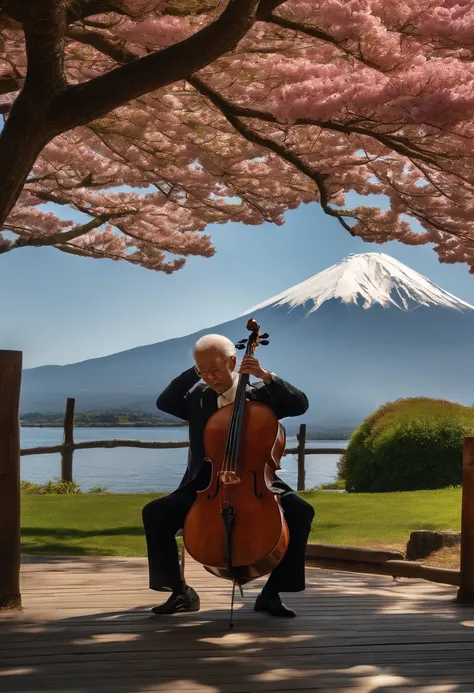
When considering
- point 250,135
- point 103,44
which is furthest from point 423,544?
point 103,44

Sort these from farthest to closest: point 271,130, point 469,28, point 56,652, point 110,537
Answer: point 271,130, point 110,537, point 469,28, point 56,652

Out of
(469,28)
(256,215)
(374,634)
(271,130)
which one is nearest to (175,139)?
(271,130)

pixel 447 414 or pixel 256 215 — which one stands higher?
pixel 256 215

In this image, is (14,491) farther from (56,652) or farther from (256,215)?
(256,215)

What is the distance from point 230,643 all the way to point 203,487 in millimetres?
934

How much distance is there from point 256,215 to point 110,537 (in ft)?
18.4

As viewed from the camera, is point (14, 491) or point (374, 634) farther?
point (14, 491)

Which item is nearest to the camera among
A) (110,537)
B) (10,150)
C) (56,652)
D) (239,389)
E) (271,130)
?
(56,652)

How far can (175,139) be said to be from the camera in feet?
31.2

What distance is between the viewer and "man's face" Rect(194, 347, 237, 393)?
13.9 feet

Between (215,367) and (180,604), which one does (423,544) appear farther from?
(215,367)

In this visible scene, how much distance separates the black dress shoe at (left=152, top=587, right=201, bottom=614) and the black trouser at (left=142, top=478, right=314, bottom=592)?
0.18 ft

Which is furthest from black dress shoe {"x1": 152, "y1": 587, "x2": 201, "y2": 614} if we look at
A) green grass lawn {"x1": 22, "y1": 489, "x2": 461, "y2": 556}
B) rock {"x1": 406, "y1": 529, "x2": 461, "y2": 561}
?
green grass lawn {"x1": 22, "y1": 489, "x2": 461, "y2": 556}

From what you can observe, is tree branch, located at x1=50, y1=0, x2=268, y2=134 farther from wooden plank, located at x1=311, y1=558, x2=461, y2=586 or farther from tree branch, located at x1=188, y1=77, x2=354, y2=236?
wooden plank, located at x1=311, y1=558, x2=461, y2=586
